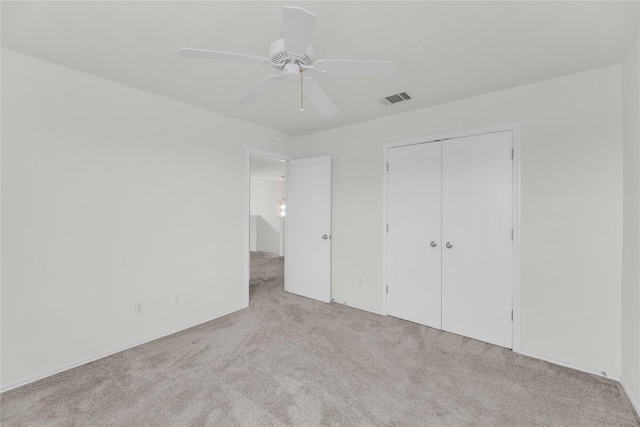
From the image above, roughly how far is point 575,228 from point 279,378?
2.66 meters

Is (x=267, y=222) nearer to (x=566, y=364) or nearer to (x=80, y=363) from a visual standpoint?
(x=80, y=363)

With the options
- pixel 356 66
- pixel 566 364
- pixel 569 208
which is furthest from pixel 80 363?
pixel 569 208

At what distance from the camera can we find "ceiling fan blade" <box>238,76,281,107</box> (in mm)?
1779

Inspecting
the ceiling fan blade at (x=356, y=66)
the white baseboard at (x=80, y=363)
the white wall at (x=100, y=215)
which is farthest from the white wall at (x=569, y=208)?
the white baseboard at (x=80, y=363)

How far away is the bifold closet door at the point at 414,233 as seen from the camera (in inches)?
120

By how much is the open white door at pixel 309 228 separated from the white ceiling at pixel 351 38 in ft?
4.89

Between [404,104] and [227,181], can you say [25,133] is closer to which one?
[227,181]

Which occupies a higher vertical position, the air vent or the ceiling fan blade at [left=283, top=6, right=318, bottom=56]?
the air vent

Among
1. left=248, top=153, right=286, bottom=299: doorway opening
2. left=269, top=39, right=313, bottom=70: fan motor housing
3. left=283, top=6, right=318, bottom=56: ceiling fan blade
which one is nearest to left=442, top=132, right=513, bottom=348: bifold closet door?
left=269, top=39, right=313, bottom=70: fan motor housing

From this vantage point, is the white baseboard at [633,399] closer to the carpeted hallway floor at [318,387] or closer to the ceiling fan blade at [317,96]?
the carpeted hallway floor at [318,387]

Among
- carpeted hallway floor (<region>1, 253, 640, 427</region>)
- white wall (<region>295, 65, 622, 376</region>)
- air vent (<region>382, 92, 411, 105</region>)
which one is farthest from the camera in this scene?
air vent (<region>382, 92, 411, 105</region>)

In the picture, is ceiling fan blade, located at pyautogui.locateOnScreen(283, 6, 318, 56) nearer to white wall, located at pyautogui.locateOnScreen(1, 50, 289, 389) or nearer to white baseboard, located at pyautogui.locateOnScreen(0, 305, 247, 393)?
white wall, located at pyautogui.locateOnScreen(1, 50, 289, 389)

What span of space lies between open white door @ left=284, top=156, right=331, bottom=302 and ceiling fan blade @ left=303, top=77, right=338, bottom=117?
5.36 ft

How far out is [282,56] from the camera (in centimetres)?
161
